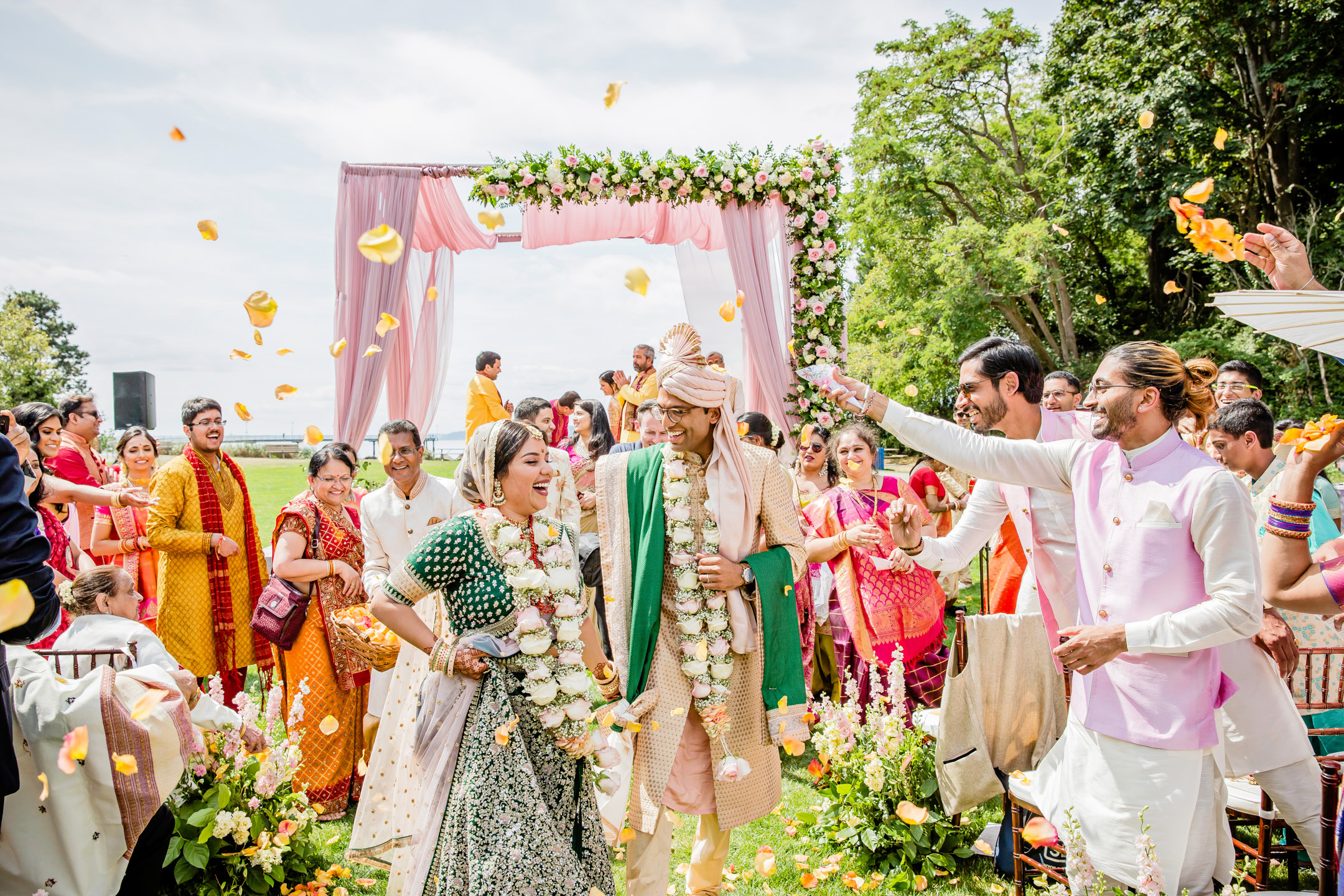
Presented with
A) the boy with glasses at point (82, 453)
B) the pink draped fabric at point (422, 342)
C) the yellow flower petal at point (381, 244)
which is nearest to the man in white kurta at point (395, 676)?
the boy with glasses at point (82, 453)

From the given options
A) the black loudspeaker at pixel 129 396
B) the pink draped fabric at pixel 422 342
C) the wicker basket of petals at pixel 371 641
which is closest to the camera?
the wicker basket of petals at pixel 371 641

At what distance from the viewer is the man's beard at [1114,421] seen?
8.05ft

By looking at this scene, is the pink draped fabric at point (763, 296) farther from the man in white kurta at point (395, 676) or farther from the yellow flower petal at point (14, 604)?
the yellow flower petal at point (14, 604)

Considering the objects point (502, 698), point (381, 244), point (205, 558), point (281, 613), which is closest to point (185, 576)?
point (205, 558)

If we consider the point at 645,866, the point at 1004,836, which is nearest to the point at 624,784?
the point at 645,866

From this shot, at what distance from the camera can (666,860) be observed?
3.03 m

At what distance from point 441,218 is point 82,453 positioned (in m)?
4.20

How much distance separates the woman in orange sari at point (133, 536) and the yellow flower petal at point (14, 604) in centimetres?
400

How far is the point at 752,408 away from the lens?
9500 millimetres

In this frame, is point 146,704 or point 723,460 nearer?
point 146,704

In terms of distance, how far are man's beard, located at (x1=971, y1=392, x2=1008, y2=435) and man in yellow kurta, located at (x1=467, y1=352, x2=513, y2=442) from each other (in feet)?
19.0

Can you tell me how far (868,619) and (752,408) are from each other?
5040 mm

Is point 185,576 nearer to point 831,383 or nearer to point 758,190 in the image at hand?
point 831,383

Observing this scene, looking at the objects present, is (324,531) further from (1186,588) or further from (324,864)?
(1186,588)
